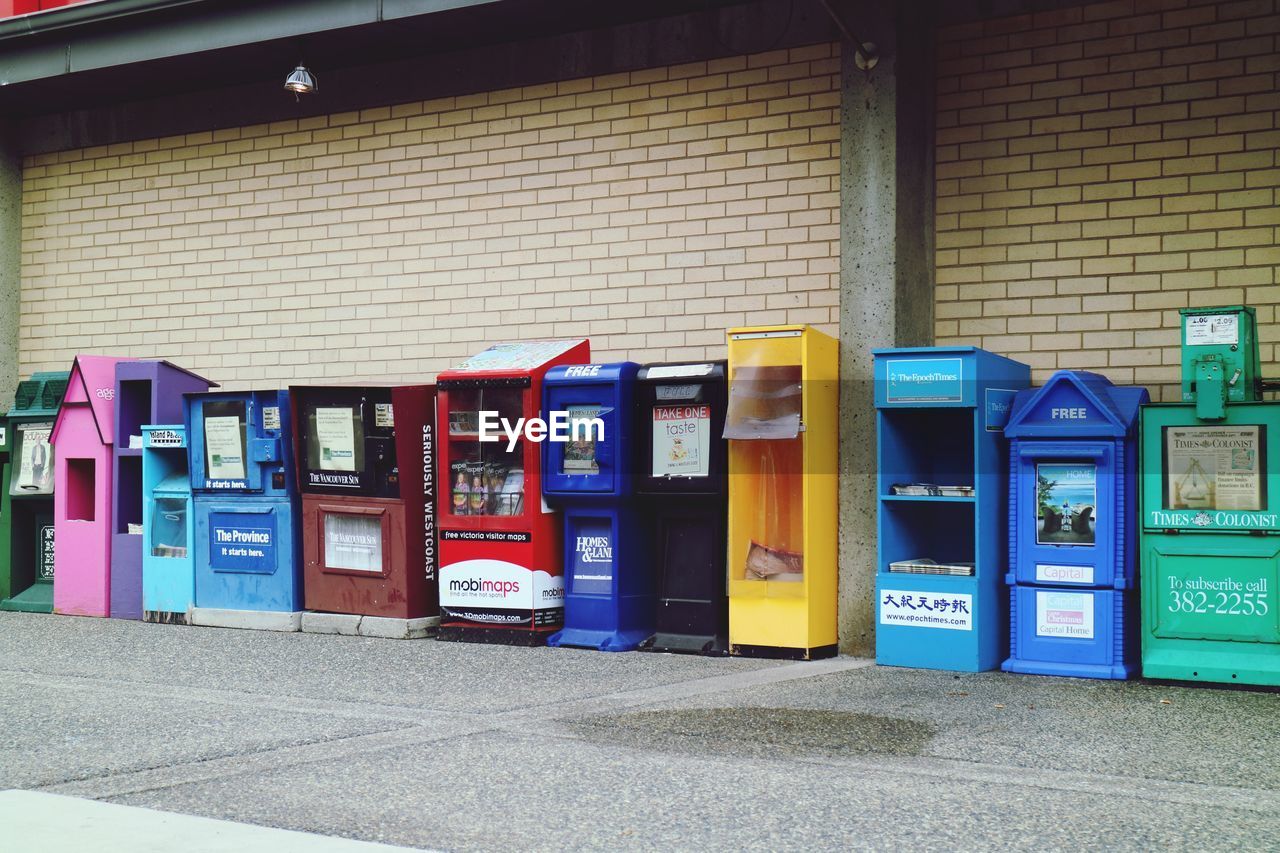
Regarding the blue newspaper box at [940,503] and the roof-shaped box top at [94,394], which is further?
the roof-shaped box top at [94,394]

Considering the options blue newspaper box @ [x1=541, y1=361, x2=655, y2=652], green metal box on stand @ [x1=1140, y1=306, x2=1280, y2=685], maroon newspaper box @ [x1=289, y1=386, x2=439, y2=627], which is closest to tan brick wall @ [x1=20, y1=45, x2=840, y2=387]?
blue newspaper box @ [x1=541, y1=361, x2=655, y2=652]

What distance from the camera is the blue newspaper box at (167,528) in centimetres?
1029

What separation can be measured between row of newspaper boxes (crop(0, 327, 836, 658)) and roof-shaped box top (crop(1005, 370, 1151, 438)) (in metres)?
1.34

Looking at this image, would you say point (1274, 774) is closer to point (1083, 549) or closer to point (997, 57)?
point (1083, 549)

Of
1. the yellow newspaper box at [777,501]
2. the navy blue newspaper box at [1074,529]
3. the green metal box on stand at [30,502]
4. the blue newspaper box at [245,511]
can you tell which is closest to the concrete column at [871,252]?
the yellow newspaper box at [777,501]

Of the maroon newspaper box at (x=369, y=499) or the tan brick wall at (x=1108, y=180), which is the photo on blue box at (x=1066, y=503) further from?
the maroon newspaper box at (x=369, y=499)

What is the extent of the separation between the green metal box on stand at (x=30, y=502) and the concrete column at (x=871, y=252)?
6713mm

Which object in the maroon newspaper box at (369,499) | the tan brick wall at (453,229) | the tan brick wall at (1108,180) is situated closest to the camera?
the tan brick wall at (1108,180)

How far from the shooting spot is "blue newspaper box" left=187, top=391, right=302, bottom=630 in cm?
985

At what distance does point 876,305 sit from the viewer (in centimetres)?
873

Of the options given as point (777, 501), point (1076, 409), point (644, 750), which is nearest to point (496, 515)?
point (777, 501)

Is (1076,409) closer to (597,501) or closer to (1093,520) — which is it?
(1093,520)

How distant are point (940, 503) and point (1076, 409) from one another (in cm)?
117

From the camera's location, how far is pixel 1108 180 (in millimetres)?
8547
